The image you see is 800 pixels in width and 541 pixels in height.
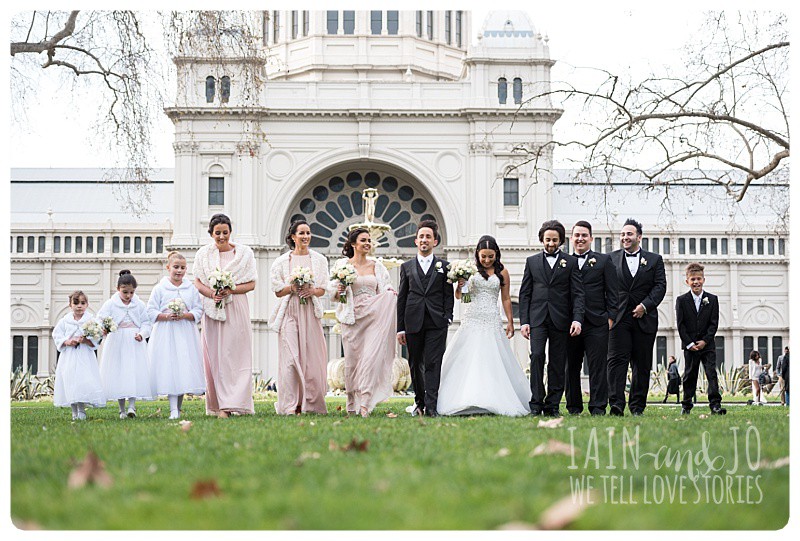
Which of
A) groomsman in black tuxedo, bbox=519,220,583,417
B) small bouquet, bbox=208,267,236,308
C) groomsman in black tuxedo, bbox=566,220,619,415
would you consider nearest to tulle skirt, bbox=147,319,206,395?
small bouquet, bbox=208,267,236,308

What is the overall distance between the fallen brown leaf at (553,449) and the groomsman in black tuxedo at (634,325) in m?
5.53

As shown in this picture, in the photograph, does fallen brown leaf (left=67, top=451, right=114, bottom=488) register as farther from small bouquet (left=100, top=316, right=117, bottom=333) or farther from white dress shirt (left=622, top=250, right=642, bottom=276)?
white dress shirt (left=622, top=250, right=642, bottom=276)

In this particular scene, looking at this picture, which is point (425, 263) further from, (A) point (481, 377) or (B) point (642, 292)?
(B) point (642, 292)

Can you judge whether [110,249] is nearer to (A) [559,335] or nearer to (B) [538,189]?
(B) [538,189]

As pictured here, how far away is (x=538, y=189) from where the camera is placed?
158 ft

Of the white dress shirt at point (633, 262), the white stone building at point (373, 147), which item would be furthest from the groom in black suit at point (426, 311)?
the white stone building at point (373, 147)

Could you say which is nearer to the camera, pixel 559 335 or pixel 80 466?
pixel 80 466

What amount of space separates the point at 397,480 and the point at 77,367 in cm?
848

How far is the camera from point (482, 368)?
1172cm

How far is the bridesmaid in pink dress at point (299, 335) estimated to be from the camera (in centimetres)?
1252

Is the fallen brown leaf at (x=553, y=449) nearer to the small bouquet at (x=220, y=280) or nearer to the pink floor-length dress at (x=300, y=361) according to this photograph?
the small bouquet at (x=220, y=280)

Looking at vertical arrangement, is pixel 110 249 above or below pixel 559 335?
above
